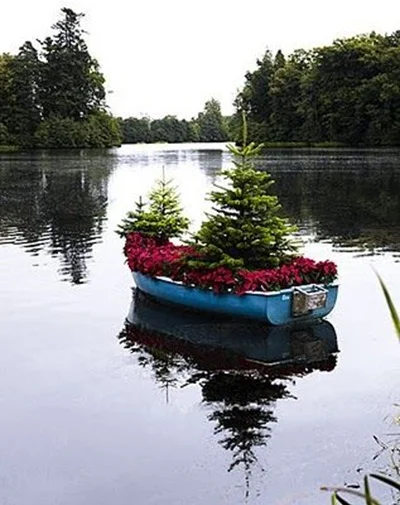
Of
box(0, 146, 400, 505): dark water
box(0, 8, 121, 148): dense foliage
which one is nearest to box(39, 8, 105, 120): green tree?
box(0, 8, 121, 148): dense foliage

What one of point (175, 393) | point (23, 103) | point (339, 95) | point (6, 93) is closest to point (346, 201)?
point (175, 393)

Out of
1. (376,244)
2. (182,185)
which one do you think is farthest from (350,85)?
(376,244)

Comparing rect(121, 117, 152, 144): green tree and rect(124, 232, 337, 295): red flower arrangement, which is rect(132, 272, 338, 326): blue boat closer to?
rect(124, 232, 337, 295): red flower arrangement

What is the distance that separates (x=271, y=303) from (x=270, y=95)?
235ft

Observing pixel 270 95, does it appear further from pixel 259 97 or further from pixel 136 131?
pixel 136 131

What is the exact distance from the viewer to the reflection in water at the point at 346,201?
55.7ft

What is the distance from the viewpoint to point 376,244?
15688 mm

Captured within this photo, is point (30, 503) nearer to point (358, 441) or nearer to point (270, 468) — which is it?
point (270, 468)

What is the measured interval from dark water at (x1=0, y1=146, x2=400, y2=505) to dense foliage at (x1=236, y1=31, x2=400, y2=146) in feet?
177

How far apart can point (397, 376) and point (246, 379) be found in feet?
4.88

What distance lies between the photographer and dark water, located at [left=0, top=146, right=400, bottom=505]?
5.62 meters

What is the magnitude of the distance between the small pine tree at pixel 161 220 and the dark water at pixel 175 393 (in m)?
0.86

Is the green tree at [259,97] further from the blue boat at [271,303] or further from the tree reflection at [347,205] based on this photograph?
the blue boat at [271,303]

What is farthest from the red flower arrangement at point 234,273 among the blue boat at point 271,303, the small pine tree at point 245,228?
the small pine tree at point 245,228
